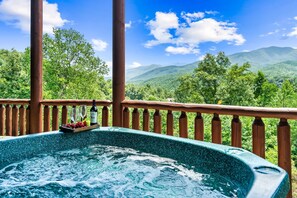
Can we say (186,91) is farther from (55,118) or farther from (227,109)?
(227,109)

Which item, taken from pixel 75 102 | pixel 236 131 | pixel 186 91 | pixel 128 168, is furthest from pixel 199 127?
pixel 186 91

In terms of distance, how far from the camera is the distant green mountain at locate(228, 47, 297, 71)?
952 centimetres

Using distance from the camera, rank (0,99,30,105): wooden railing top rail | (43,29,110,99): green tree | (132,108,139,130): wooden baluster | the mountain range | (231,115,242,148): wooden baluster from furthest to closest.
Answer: (43,29,110,99): green tree < the mountain range < (0,99,30,105): wooden railing top rail < (132,108,139,130): wooden baluster < (231,115,242,148): wooden baluster

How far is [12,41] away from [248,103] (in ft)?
36.3

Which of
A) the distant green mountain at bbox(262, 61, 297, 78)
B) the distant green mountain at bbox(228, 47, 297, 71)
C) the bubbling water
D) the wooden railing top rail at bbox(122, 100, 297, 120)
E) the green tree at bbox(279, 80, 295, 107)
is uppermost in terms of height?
the distant green mountain at bbox(228, 47, 297, 71)

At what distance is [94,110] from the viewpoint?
8.01 ft

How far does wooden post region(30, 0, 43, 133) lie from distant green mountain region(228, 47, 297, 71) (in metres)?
8.38

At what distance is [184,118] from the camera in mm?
2277

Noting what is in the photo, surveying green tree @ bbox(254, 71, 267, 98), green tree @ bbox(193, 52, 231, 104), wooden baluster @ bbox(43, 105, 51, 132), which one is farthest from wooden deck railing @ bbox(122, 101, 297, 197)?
green tree @ bbox(254, 71, 267, 98)

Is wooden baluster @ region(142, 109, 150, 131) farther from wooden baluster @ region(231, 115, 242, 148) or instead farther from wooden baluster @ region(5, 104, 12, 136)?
wooden baluster @ region(5, 104, 12, 136)

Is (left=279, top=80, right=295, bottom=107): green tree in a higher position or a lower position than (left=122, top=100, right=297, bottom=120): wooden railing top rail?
higher

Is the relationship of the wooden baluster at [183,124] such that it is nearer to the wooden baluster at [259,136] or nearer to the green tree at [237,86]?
the wooden baluster at [259,136]

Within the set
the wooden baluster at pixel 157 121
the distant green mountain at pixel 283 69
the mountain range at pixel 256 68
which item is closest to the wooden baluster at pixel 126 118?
the wooden baluster at pixel 157 121

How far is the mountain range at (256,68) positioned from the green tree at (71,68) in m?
1.35
